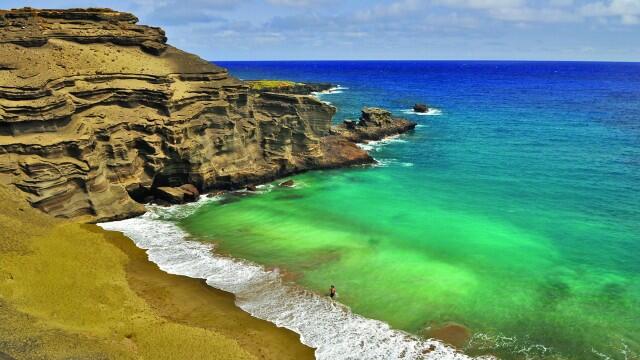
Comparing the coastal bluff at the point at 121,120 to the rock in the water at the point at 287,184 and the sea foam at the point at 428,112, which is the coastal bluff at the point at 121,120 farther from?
the sea foam at the point at 428,112

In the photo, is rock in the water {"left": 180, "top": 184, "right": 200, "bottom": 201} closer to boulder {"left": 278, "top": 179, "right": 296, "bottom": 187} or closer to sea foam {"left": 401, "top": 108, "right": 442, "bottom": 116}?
boulder {"left": 278, "top": 179, "right": 296, "bottom": 187}

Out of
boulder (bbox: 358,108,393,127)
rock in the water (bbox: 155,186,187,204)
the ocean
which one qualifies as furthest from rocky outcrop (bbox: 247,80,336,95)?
rock in the water (bbox: 155,186,187,204)

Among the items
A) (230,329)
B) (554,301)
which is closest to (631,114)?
(554,301)

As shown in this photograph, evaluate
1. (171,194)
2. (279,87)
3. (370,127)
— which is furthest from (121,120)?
(279,87)

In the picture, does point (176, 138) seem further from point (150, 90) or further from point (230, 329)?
point (230, 329)

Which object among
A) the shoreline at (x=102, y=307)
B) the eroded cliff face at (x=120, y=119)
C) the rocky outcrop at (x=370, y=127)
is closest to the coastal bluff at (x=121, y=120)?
the eroded cliff face at (x=120, y=119)

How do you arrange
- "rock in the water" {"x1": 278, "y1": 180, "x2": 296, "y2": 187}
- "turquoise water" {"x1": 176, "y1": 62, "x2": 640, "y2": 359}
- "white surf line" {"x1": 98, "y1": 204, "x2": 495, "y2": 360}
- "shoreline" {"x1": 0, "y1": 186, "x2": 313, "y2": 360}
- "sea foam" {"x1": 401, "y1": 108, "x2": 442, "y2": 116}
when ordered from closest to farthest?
"shoreline" {"x1": 0, "y1": 186, "x2": 313, "y2": 360} < "white surf line" {"x1": 98, "y1": 204, "x2": 495, "y2": 360} < "turquoise water" {"x1": 176, "y1": 62, "x2": 640, "y2": 359} < "rock in the water" {"x1": 278, "y1": 180, "x2": 296, "y2": 187} < "sea foam" {"x1": 401, "y1": 108, "x2": 442, "y2": 116}
